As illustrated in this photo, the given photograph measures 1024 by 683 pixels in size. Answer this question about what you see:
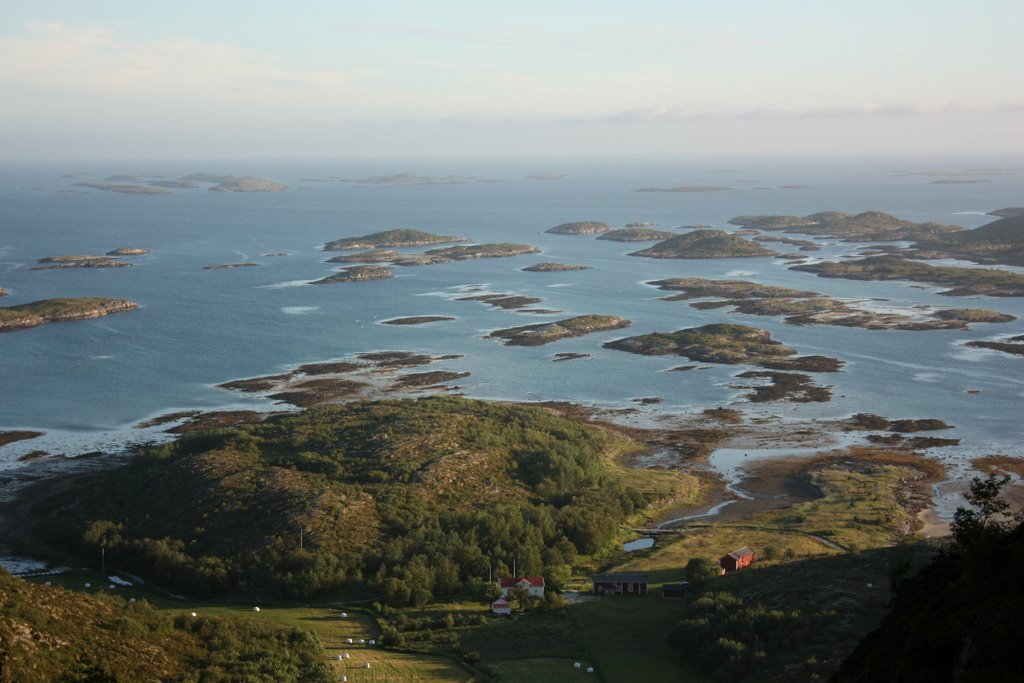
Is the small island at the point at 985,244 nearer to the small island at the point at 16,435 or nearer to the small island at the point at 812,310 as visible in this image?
the small island at the point at 812,310

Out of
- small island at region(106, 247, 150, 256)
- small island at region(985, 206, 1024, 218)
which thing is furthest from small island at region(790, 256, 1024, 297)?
small island at region(106, 247, 150, 256)

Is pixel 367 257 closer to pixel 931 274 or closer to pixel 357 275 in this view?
pixel 357 275

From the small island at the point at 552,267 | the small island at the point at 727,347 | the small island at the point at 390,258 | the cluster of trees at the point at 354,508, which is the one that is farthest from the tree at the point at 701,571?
the small island at the point at 390,258

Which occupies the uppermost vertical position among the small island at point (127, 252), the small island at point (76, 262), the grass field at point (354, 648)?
the small island at point (127, 252)

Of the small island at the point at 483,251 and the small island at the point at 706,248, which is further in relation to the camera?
the small island at the point at 483,251

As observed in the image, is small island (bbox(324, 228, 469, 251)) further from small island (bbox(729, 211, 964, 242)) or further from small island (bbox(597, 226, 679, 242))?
small island (bbox(729, 211, 964, 242))

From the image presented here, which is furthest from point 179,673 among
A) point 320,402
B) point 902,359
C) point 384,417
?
point 902,359
